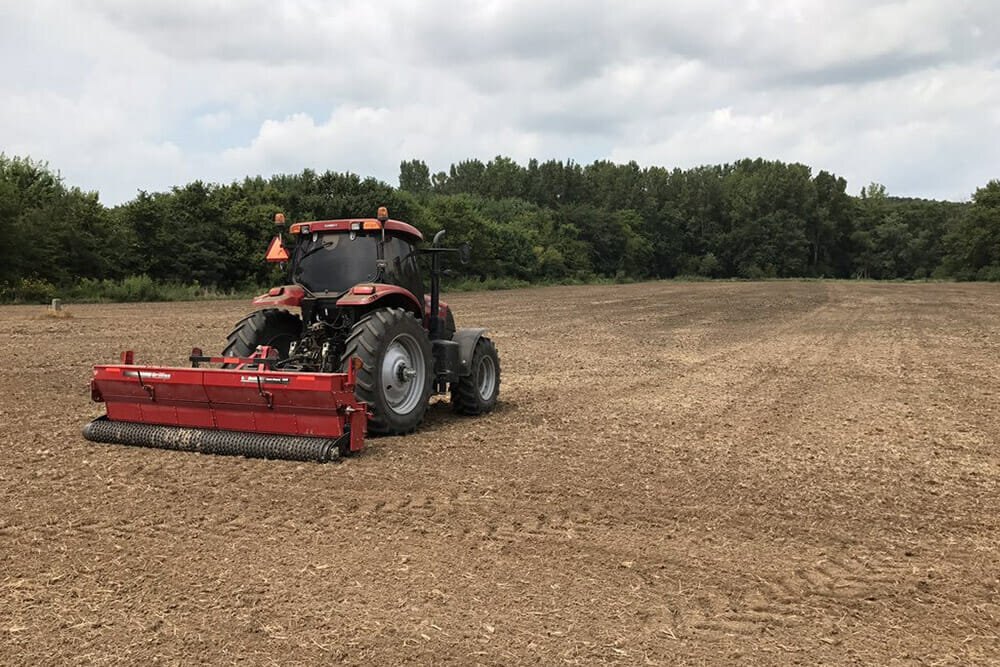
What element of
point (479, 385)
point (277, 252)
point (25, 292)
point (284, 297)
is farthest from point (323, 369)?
point (25, 292)

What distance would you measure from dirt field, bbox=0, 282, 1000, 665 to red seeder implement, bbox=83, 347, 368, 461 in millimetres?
180

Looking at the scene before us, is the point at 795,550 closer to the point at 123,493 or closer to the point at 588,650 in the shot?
the point at 588,650

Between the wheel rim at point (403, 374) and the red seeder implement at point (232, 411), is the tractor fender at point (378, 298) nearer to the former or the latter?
the wheel rim at point (403, 374)

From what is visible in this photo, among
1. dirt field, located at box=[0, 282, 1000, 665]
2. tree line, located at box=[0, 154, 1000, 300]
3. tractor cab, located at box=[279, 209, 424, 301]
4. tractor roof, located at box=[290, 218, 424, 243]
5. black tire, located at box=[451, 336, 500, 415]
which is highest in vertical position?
tree line, located at box=[0, 154, 1000, 300]

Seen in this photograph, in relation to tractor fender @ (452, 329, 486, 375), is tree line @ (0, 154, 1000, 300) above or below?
above

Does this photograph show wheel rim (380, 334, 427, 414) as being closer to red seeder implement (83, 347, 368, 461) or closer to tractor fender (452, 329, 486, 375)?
red seeder implement (83, 347, 368, 461)

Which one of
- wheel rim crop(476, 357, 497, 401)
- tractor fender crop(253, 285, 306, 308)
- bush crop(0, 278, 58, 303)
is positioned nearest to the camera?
tractor fender crop(253, 285, 306, 308)

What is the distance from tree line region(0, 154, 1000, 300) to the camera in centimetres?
3344

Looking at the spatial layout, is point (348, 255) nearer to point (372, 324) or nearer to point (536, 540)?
point (372, 324)

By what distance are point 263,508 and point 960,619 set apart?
4.05 metres

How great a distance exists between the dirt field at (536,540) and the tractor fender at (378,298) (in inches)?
51.3

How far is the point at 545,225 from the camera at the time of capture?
75125mm

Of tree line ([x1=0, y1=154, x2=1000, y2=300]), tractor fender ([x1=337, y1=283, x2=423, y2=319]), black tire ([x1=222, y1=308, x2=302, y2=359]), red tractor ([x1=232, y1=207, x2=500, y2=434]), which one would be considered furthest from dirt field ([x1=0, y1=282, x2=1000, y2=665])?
tree line ([x1=0, y1=154, x2=1000, y2=300])

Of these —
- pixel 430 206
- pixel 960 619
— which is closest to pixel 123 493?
pixel 960 619
